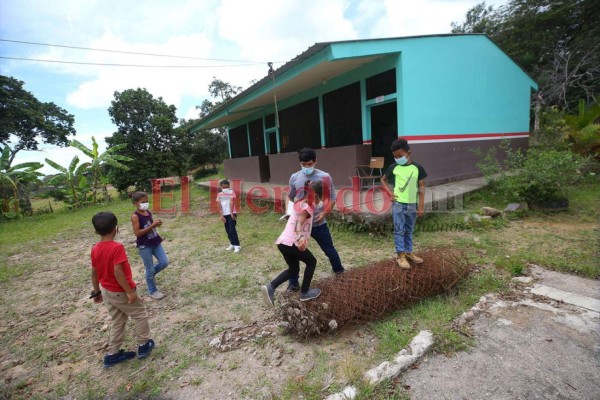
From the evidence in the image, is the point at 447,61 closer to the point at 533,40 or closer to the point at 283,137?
the point at 283,137

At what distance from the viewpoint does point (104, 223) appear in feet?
8.19

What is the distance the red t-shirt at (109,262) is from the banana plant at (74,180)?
1402 centimetres

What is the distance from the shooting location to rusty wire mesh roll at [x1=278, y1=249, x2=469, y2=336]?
2.60 metres

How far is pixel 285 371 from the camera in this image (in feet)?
7.63

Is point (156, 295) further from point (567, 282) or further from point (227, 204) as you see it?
point (567, 282)

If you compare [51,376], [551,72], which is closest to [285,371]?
[51,376]

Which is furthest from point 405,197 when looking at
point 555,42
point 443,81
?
point 555,42

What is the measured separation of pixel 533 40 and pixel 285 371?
2176 cm

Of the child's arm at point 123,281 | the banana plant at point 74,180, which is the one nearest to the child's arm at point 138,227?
the child's arm at point 123,281

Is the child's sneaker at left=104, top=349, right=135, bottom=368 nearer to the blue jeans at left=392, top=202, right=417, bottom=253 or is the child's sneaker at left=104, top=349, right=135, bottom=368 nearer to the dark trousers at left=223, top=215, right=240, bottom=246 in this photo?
the dark trousers at left=223, top=215, right=240, bottom=246

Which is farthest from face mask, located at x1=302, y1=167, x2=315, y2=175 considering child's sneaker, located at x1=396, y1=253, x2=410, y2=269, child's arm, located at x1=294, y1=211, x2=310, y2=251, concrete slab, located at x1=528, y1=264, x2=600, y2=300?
concrete slab, located at x1=528, y1=264, x2=600, y2=300

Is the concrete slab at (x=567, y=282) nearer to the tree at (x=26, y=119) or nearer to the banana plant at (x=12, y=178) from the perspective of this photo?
the banana plant at (x=12, y=178)

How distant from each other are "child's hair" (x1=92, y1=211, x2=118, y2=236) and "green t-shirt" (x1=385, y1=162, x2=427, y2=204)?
9.53 ft

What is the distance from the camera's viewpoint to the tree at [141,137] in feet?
57.4
